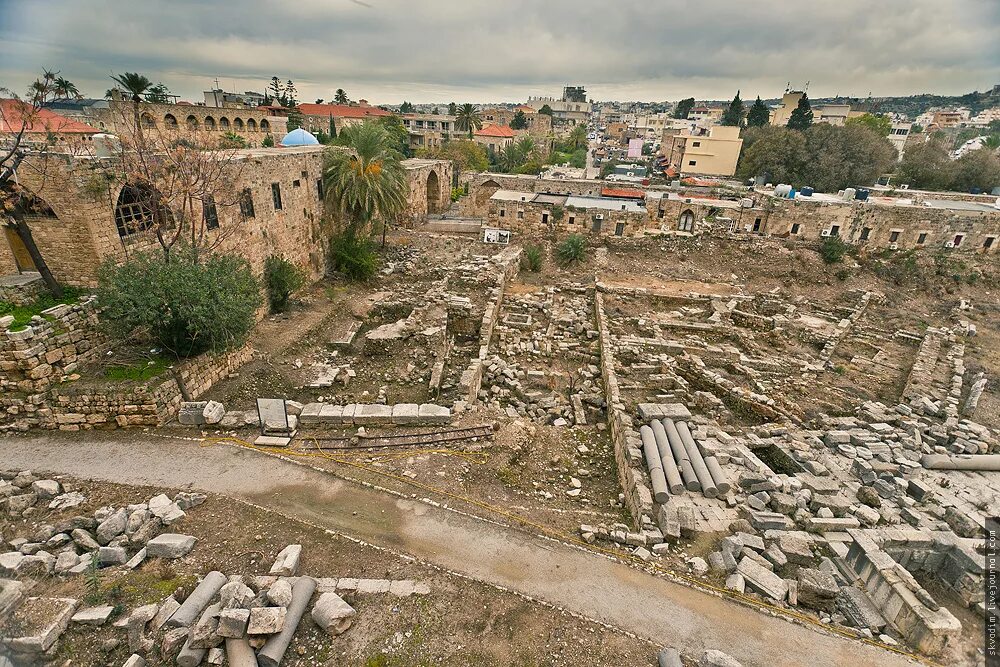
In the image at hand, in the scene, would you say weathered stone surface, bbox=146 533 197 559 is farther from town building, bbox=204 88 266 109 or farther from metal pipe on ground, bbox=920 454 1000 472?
town building, bbox=204 88 266 109

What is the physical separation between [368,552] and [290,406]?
4542 millimetres

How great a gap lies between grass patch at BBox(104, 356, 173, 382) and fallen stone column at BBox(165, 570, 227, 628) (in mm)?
5533

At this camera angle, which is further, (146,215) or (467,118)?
(467,118)

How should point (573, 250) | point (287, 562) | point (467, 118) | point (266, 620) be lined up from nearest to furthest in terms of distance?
point (266, 620) → point (287, 562) → point (573, 250) → point (467, 118)

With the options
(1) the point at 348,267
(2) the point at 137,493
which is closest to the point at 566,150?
(1) the point at 348,267

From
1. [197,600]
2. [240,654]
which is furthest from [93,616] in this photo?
[240,654]

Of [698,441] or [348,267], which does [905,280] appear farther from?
[348,267]

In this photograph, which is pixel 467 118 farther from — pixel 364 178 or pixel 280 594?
pixel 280 594

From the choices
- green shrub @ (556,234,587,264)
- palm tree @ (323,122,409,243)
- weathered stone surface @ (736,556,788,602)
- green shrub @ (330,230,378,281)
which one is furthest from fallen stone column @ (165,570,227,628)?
green shrub @ (556,234,587,264)

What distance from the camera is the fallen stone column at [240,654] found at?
4840 mm

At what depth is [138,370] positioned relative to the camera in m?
9.57

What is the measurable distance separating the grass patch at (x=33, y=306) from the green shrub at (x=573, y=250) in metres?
21.1

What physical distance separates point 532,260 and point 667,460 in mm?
17359

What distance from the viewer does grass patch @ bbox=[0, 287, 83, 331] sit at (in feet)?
29.4
